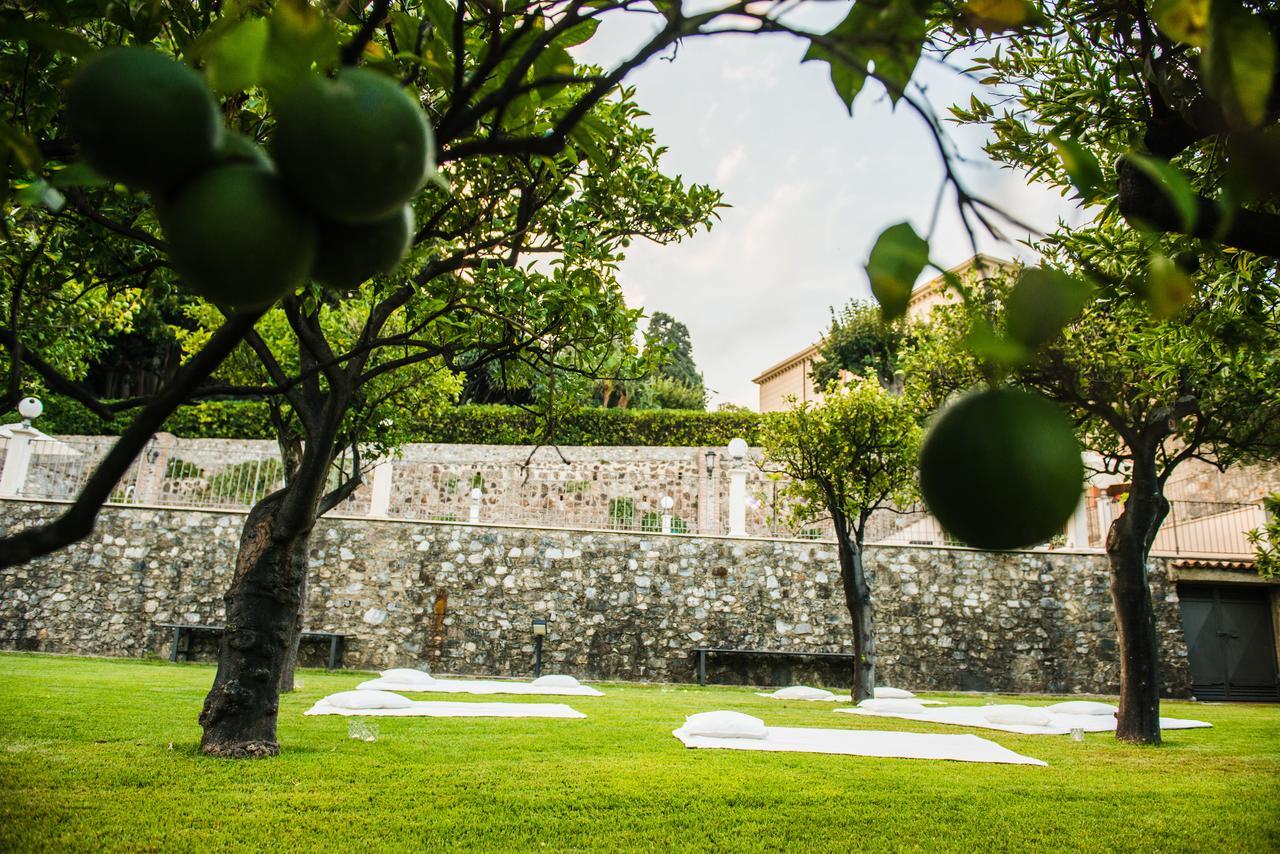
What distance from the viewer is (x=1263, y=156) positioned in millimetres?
646

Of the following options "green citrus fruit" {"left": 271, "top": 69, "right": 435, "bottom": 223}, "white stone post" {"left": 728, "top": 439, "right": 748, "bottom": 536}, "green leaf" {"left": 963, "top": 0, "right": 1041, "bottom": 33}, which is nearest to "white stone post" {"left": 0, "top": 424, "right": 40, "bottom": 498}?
"white stone post" {"left": 728, "top": 439, "right": 748, "bottom": 536}

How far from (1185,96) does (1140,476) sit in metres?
7.15

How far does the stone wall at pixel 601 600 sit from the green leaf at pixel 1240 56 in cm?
1262

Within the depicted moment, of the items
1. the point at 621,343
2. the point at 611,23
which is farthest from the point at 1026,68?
the point at 611,23

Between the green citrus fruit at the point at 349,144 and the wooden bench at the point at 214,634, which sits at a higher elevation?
the green citrus fruit at the point at 349,144

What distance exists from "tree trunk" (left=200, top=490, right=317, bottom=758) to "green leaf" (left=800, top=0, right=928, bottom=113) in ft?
15.4

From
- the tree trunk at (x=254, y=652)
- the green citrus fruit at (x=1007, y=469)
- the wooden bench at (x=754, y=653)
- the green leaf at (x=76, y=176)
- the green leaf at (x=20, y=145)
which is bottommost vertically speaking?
the wooden bench at (x=754, y=653)

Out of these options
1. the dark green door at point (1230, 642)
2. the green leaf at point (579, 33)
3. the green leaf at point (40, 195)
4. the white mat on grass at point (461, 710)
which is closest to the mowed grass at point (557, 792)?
the white mat on grass at point (461, 710)

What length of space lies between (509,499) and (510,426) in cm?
407

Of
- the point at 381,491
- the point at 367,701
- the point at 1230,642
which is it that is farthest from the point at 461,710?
the point at 1230,642

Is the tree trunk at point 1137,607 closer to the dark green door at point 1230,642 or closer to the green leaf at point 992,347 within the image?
the dark green door at point 1230,642

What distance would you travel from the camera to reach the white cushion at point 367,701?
7.20 m

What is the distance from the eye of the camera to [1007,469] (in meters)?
0.65

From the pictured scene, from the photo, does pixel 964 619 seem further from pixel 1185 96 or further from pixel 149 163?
pixel 149 163
